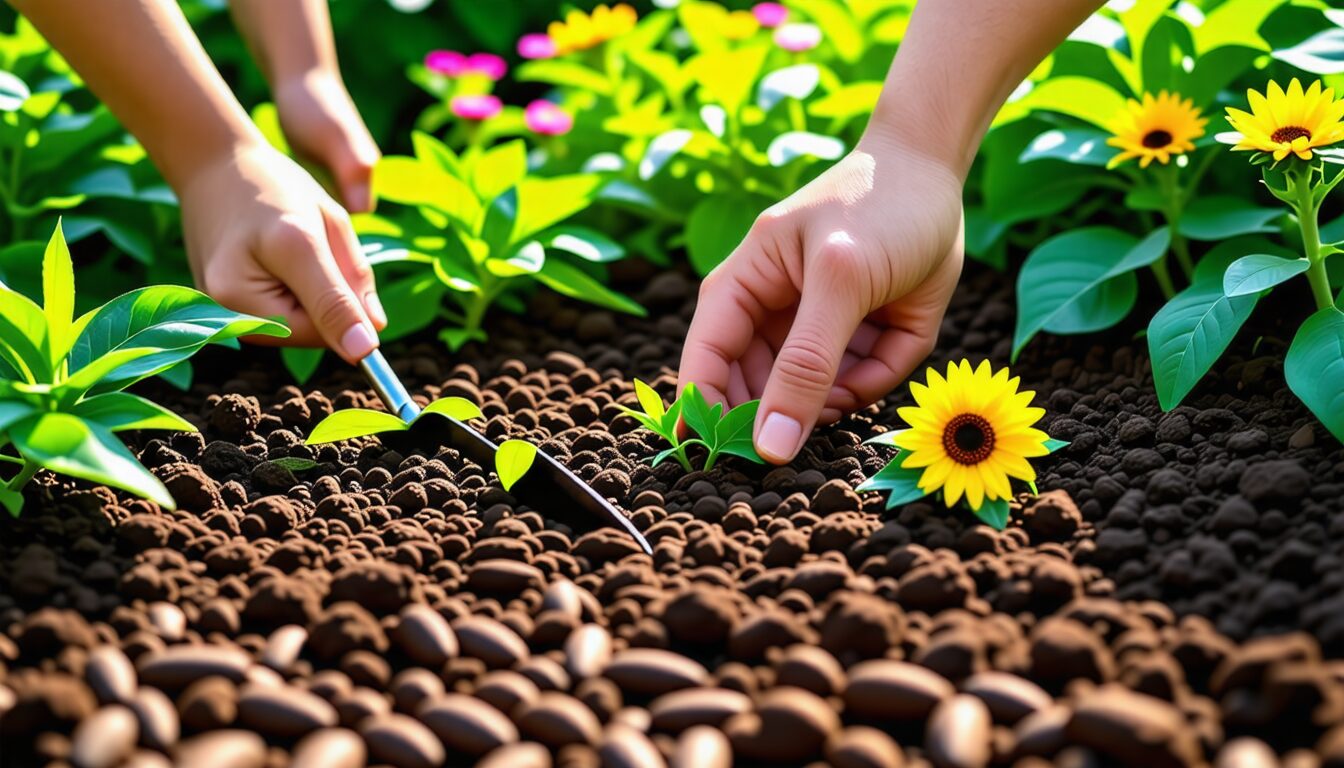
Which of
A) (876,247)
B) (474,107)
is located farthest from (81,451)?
(474,107)

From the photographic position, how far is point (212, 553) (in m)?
1.54

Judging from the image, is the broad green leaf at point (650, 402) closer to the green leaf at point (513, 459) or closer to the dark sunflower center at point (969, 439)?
the green leaf at point (513, 459)

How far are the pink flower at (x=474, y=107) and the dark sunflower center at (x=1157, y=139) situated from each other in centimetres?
168

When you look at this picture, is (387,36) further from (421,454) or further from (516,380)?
(421,454)

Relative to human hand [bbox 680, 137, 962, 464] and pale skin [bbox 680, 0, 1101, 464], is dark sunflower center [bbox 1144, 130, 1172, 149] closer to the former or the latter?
pale skin [bbox 680, 0, 1101, 464]

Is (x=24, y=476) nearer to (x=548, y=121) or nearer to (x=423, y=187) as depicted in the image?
(x=423, y=187)

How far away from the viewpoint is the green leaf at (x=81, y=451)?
138 centimetres

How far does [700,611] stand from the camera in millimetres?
1371

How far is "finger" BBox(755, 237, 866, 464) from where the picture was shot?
170cm

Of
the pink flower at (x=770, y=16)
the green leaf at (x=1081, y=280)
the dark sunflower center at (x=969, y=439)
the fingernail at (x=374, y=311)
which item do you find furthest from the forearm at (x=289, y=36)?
the dark sunflower center at (x=969, y=439)

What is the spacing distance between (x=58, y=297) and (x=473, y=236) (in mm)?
922

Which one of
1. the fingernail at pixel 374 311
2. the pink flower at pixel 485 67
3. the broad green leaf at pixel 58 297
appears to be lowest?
the broad green leaf at pixel 58 297

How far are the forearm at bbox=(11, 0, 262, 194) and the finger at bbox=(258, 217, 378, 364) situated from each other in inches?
10.7

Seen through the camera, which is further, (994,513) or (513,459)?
(513,459)
